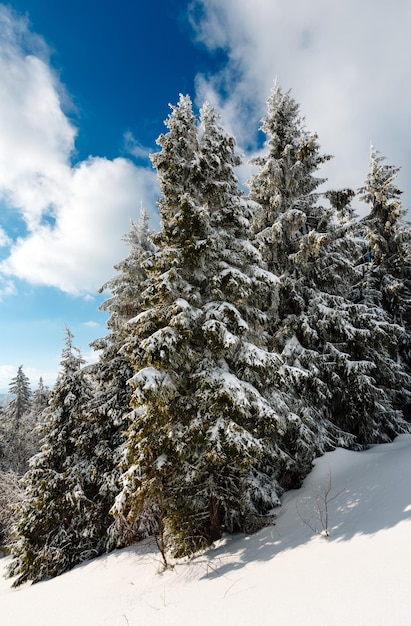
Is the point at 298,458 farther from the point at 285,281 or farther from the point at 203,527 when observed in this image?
the point at 285,281

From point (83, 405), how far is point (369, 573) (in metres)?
12.5

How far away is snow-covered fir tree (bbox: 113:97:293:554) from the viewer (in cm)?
838

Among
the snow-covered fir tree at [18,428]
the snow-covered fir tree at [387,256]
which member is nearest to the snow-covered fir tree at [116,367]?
the snow-covered fir tree at [387,256]

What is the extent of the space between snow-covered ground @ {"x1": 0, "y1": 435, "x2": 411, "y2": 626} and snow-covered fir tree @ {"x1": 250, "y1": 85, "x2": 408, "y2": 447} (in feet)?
5.76

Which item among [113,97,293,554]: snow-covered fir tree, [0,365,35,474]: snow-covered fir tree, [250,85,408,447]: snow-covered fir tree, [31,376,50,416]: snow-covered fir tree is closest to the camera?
[113,97,293,554]: snow-covered fir tree

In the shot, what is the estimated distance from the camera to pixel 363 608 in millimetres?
4234

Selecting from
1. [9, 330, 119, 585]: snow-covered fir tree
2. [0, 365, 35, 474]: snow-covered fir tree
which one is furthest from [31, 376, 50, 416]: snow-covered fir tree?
[9, 330, 119, 585]: snow-covered fir tree

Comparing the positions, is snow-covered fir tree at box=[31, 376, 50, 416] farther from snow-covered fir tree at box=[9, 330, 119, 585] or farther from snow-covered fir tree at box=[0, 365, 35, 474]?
snow-covered fir tree at box=[9, 330, 119, 585]

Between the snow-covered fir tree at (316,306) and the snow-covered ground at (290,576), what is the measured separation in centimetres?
176

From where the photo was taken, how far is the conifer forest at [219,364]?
28.3 feet

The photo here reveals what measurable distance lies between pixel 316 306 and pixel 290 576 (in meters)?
8.87

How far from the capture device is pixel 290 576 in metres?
5.91

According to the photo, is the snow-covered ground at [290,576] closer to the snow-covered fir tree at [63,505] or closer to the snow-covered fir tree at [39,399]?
the snow-covered fir tree at [63,505]

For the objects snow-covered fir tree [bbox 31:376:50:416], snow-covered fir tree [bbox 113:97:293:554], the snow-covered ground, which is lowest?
the snow-covered ground
